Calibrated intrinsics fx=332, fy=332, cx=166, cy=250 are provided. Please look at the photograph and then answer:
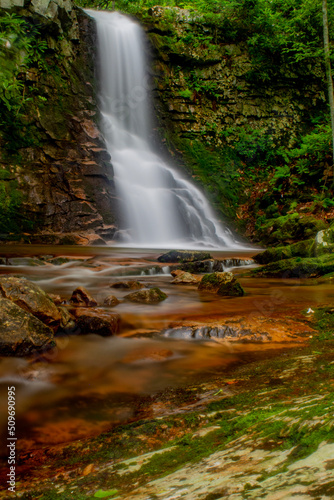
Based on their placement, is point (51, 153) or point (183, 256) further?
point (51, 153)

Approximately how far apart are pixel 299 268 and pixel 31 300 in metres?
5.59

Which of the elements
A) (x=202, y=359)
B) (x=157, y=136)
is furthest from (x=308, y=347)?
(x=157, y=136)

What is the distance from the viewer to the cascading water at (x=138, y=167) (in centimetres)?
1502

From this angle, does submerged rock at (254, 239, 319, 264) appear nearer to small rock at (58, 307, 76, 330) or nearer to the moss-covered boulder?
the moss-covered boulder

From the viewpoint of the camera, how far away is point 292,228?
12.8 m

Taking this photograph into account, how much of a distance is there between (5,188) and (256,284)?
1064cm

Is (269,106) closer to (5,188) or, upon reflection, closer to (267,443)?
(5,188)

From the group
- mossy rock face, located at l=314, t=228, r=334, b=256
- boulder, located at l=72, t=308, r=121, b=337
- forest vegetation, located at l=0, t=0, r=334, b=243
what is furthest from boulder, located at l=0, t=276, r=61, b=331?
forest vegetation, located at l=0, t=0, r=334, b=243

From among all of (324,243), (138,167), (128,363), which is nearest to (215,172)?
(138,167)

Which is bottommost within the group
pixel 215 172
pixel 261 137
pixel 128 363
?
pixel 128 363

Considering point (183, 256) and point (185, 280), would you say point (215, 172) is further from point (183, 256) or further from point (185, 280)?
point (185, 280)

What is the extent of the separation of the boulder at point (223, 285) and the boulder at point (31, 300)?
283 cm

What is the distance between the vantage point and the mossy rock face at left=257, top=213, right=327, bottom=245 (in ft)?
38.8

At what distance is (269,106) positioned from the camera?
65.8 feet
